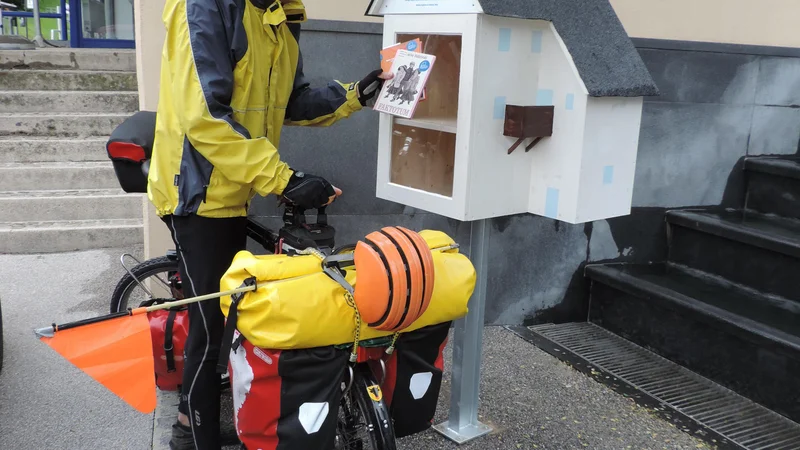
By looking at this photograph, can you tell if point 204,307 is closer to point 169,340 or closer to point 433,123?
point 169,340

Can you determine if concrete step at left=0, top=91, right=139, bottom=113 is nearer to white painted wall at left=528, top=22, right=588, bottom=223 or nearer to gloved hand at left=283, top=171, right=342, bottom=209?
gloved hand at left=283, top=171, right=342, bottom=209

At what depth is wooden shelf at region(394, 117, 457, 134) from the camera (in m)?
2.78

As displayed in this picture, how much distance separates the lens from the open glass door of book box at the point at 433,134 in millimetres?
2637

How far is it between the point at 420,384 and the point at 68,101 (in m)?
5.95

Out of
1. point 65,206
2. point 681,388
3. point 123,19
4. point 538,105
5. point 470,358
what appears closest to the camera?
point 538,105

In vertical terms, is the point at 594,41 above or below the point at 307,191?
above

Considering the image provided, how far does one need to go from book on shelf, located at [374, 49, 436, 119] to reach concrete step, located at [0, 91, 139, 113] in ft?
16.7

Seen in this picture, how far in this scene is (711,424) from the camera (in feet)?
11.1

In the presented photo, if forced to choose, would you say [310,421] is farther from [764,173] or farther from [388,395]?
[764,173]

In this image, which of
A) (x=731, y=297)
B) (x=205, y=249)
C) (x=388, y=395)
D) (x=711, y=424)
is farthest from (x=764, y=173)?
(x=205, y=249)

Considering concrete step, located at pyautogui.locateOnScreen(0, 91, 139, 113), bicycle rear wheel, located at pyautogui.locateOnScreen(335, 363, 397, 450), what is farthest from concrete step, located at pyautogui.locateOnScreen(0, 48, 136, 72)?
bicycle rear wheel, located at pyautogui.locateOnScreen(335, 363, 397, 450)

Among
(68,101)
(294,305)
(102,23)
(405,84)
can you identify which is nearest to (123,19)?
(102,23)

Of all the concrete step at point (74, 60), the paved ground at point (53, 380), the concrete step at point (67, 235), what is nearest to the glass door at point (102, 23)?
the concrete step at point (74, 60)

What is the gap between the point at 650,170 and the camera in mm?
4609
